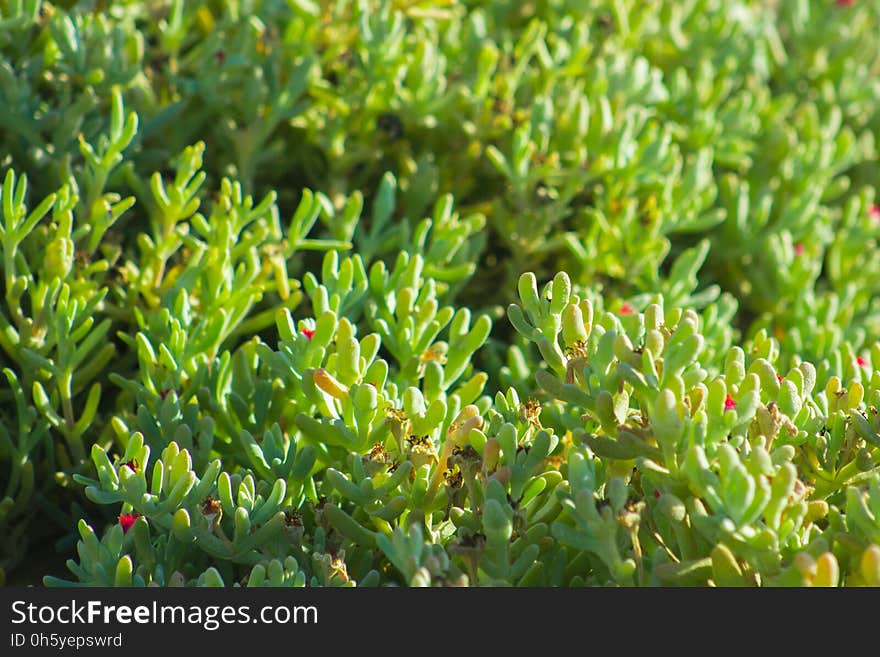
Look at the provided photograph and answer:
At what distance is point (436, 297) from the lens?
6.79 feet

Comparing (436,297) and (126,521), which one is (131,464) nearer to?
(126,521)

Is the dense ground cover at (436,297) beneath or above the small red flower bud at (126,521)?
above

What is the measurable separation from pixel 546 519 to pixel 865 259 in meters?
1.41

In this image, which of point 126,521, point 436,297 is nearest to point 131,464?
point 126,521

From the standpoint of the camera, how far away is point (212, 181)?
2230 mm

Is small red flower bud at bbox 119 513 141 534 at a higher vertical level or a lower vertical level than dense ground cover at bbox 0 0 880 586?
lower

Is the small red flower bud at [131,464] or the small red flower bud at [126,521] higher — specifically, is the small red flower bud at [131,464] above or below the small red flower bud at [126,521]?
above

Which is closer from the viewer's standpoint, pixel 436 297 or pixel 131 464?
pixel 131 464

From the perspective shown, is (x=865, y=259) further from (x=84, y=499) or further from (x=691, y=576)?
(x=84, y=499)

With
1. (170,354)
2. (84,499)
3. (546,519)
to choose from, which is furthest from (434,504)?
(84,499)

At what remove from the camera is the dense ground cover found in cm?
131

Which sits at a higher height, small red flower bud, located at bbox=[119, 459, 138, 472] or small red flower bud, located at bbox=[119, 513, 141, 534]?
small red flower bud, located at bbox=[119, 459, 138, 472]

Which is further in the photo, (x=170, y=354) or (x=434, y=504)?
(x=170, y=354)

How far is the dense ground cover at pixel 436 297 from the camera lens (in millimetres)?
1307
